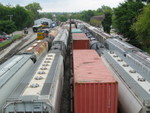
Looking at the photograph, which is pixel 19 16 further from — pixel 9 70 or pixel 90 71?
pixel 90 71

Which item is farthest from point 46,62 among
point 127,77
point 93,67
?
point 127,77

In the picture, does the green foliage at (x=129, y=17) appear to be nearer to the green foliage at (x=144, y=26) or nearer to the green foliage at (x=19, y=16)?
the green foliage at (x=144, y=26)

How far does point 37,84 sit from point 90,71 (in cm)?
371

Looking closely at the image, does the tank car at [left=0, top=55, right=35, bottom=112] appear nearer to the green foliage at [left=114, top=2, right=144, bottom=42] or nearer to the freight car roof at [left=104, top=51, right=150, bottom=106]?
the freight car roof at [left=104, top=51, right=150, bottom=106]

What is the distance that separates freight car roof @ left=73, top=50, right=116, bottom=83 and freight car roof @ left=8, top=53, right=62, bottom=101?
5.41 ft

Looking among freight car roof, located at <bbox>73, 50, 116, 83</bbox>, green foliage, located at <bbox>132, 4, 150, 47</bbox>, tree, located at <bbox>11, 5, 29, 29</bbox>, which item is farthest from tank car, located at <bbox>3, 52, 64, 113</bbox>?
tree, located at <bbox>11, 5, 29, 29</bbox>

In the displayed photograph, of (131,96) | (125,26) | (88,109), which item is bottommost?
(88,109)

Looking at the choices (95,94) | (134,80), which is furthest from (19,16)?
(95,94)

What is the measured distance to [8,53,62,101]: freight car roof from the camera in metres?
9.81

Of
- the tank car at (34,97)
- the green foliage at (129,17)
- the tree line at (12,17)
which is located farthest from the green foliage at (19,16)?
the tank car at (34,97)

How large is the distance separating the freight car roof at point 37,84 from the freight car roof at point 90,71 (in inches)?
65.0

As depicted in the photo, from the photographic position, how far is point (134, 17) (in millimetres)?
40844

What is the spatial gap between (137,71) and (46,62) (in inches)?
276

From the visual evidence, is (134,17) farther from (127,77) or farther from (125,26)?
(127,77)
